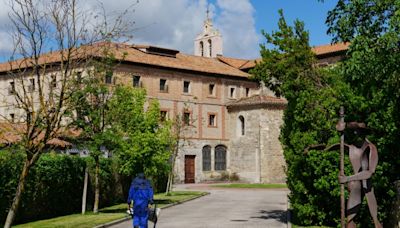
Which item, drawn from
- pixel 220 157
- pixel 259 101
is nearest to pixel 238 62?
pixel 259 101

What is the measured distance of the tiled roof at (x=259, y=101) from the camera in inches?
1831

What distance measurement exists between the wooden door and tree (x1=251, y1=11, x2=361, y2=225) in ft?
96.4

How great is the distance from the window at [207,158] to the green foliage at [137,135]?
933 inches

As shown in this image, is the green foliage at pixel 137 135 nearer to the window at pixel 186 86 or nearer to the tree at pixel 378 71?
the tree at pixel 378 71

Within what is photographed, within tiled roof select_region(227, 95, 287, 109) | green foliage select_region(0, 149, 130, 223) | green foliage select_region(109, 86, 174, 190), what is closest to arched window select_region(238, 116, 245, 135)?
tiled roof select_region(227, 95, 287, 109)

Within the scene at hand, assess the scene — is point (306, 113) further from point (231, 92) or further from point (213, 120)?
point (231, 92)

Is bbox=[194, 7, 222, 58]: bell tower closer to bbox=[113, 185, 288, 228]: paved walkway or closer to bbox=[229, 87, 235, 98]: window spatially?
bbox=[229, 87, 235, 98]: window

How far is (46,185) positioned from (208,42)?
162 ft

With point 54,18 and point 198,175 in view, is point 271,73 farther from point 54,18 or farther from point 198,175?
point 198,175

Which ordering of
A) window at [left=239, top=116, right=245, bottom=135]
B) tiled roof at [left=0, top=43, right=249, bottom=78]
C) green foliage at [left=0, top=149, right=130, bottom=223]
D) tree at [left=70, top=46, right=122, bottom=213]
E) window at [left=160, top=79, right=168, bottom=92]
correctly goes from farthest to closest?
window at [left=239, top=116, right=245, bottom=135] → window at [left=160, top=79, right=168, bottom=92] → tiled roof at [left=0, top=43, right=249, bottom=78] → tree at [left=70, top=46, right=122, bottom=213] → green foliage at [left=0, top=149, right=130, bottom=223]

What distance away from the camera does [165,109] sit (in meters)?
44.8

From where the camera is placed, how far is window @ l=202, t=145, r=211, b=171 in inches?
1873

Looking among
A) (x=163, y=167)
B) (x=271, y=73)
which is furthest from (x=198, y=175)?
(x=271, y=73)

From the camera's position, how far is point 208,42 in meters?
Answer: 67.0
